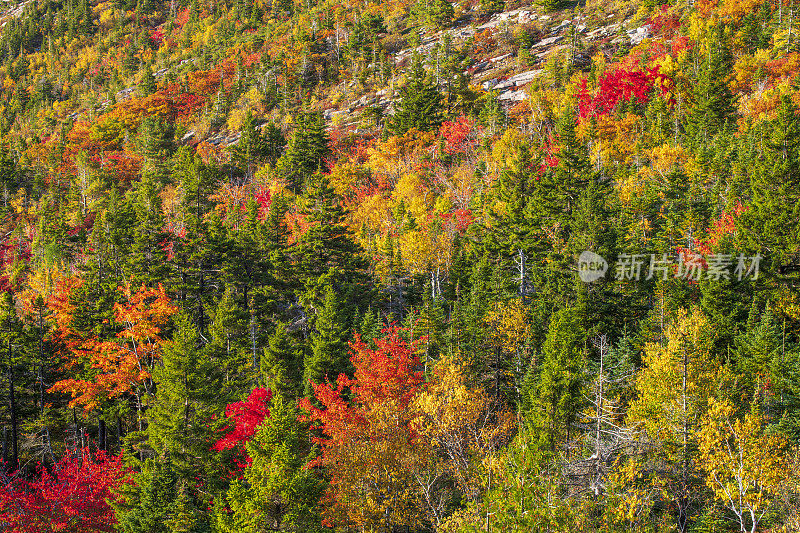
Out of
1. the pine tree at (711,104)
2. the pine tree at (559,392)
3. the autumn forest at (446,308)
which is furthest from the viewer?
the pine tree at (711,104)

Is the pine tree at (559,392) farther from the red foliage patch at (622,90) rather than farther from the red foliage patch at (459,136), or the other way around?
the red foliage patch at (622,90)

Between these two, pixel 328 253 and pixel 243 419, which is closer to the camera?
pixel 243 419

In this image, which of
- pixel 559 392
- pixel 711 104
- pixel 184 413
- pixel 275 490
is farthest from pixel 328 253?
pixel 711 104

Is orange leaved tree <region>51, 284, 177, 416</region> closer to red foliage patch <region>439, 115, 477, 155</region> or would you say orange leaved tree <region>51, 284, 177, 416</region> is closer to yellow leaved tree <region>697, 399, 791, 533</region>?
yellow leaved tree <region>697, 399, 791, 533</region>

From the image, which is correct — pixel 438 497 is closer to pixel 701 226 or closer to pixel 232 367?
pixel 232 367

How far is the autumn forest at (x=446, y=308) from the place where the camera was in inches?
985

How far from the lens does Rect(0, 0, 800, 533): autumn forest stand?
2503cm

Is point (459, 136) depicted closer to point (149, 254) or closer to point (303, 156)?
point (303, 156)

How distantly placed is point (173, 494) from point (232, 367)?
13.0m

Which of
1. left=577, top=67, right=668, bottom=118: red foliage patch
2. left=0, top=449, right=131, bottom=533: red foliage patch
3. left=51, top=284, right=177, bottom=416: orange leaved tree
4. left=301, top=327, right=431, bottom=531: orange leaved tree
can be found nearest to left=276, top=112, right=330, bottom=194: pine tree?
left=577, top=67, right=668, bottom=118: red foliage patch

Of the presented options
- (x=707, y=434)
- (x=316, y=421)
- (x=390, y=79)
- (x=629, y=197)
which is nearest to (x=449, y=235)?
(x=629, y=197)

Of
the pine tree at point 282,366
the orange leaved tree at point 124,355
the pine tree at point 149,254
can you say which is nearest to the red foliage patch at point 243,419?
the pine tree at point 282,366

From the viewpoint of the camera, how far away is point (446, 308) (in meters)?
46.9

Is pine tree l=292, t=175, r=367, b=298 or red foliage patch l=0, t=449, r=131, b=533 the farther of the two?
pine tree l=292, t=175, r=367, b=298
